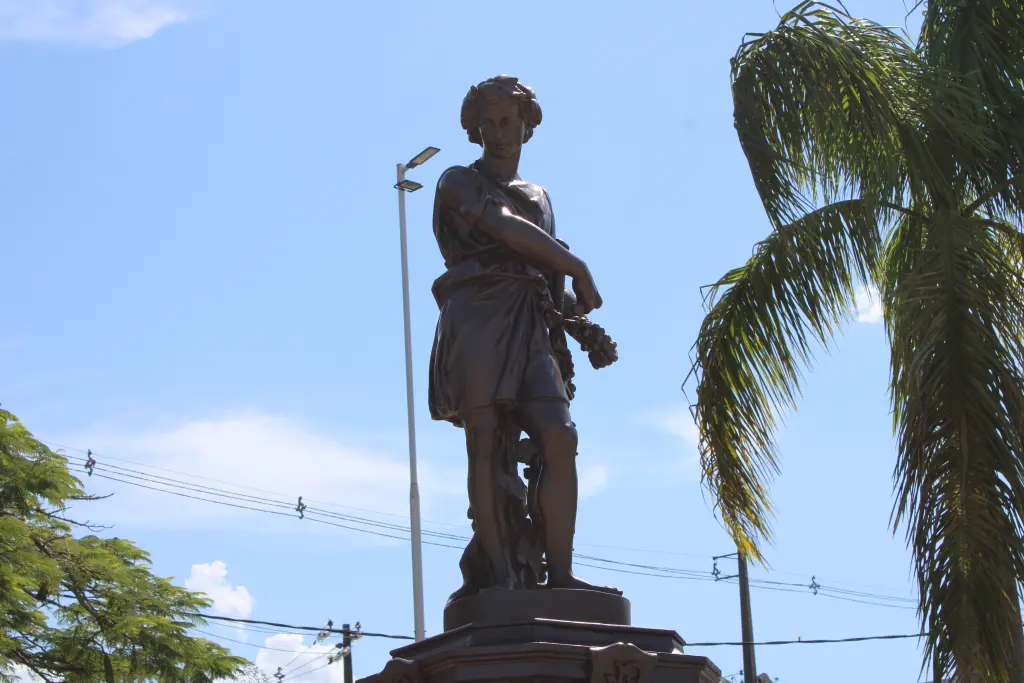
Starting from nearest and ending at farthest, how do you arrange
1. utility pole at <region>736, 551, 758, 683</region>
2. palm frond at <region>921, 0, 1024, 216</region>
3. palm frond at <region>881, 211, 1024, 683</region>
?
1. palm frond at <region>881, 211, 1024, 683</region>
2. palm frond at <region>921, 0, 1024, 216</region>
3. utility pole at <region>736, 551, 758, 683</region>

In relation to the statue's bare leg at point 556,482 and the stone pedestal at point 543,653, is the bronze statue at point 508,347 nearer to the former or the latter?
the statue's bare leg at point 556,482

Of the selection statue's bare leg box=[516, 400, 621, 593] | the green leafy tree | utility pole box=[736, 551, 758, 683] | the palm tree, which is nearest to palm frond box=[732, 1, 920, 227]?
the palm tree

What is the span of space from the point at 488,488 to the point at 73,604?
10.7 meters

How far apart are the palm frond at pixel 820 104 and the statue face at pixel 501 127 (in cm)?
306

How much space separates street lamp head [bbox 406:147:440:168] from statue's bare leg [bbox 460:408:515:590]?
15.1 metres

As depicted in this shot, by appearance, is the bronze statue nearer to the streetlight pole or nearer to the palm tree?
the palm tree

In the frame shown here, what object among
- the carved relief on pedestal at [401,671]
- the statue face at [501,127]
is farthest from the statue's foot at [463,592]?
the statue face at [501,127]

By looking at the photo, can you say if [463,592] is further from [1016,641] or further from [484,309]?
[1016,641]

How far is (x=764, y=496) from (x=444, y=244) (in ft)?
12.3

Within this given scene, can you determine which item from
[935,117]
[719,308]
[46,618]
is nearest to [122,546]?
[46,618]

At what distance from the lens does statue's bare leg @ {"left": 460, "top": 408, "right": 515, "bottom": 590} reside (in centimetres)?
589

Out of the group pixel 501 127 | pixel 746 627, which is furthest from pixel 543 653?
pixel 746 627

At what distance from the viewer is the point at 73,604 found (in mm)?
15469

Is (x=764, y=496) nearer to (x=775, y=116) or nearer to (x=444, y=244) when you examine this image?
(x=775, y=116)
